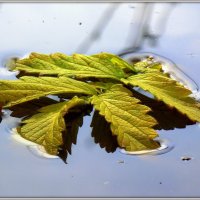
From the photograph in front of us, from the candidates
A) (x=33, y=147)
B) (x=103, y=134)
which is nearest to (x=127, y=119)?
(x=103, y=134)

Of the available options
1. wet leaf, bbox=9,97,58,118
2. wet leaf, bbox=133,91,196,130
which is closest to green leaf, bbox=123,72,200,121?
wet leaf, bbox=133,91,196,130

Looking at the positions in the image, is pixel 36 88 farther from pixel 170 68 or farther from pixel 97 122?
pixel 170 68

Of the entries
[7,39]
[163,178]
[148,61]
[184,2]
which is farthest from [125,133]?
[184,2]

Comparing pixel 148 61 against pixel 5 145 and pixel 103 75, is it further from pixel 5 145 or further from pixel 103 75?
pixel 5 145

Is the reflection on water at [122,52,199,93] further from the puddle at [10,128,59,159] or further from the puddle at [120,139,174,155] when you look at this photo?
the puddle at [10,128,59,159]

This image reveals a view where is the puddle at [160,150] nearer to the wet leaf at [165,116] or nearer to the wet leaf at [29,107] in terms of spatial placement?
the wet leaf at [165,116]

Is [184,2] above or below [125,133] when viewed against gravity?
above

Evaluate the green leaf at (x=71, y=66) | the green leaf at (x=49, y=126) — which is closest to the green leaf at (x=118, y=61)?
the green leaf at (x=71, y=66)
